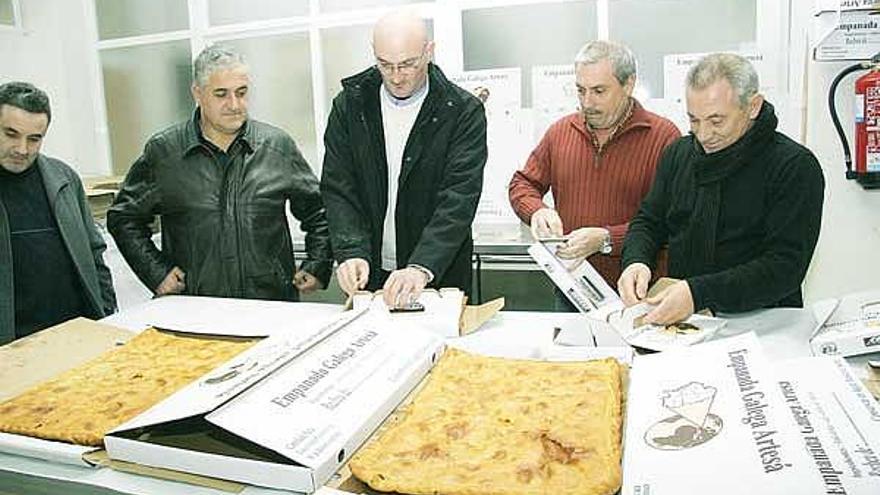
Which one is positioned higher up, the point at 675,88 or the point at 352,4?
the point at 352,4

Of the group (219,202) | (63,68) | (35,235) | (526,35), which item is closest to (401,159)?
(219,202)

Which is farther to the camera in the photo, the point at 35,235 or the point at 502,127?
the point at 502,127

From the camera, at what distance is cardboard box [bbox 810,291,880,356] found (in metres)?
1.38

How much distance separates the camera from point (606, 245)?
6.98 feet

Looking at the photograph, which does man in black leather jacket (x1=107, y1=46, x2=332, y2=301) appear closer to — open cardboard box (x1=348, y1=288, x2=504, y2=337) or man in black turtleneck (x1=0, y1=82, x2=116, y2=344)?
man in black turtleneck (x1=0, y1=82, x2=116, y2=344)

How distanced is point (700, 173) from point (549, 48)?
4.88 ft

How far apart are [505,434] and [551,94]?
2.26 metres

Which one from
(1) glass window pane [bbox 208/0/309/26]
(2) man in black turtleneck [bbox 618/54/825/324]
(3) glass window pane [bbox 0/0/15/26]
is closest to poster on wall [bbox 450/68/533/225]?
(1) glass window pane [bbox 208/0/309/26]

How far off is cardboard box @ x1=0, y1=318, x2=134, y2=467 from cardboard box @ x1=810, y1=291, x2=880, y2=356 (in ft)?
4.15

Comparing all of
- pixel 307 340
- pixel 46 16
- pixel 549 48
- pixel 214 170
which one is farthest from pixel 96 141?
pixel 307 340

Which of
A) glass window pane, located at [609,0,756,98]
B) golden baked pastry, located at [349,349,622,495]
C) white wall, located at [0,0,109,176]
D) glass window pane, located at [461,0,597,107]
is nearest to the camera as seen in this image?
golden baked pastry, located at [349,349,622,495]

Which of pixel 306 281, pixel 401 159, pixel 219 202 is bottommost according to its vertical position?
pixel 306 281

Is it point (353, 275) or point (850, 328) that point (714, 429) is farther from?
point (353, 275)

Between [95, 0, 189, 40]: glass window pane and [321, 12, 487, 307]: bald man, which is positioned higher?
[95, 0, 189, 40]: glass window pane
